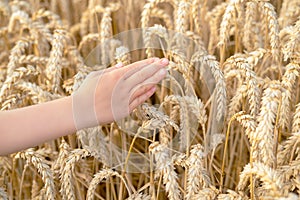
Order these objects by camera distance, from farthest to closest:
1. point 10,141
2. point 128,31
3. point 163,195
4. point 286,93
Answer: point 128,31
point 163,195
point 286,93
point 10,141

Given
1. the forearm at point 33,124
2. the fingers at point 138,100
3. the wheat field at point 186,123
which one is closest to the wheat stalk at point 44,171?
the wheat field at point 186,123

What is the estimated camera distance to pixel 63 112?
1190 millimetres

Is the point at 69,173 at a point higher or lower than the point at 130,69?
lower

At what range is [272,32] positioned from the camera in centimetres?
141

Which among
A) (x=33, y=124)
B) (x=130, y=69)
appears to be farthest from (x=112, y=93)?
(x=33, y=124)

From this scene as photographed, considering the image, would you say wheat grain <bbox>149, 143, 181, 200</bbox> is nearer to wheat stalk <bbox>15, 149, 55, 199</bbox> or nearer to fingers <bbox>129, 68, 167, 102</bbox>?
fingers <bbox>129, 68, 167, 102</bbox>

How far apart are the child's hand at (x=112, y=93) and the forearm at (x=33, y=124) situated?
24 millimetres

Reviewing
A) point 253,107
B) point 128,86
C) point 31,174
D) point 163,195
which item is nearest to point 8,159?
point 31,174

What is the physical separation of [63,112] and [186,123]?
0.29m

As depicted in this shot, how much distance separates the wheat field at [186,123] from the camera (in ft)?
3.95

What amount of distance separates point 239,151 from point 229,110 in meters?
0.23

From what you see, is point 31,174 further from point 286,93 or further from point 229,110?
point 286,93

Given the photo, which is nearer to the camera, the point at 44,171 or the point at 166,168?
the point at 166,168

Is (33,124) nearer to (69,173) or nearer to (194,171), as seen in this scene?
(69,173)
